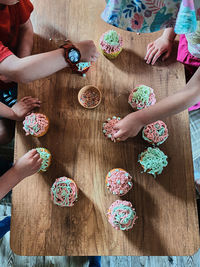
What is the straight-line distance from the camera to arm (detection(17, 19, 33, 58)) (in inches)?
49.3

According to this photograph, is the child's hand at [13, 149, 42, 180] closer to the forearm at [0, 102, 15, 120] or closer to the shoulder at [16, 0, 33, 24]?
the forearm at [0, 102, 15, 120]

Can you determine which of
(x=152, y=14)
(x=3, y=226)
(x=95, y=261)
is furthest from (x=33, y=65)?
(x=95, y=261)

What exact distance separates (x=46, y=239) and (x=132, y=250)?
392 mm

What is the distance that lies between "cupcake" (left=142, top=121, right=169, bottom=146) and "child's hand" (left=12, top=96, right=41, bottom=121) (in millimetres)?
548

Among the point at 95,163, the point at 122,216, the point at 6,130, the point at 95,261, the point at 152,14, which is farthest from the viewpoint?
the point at 95,261

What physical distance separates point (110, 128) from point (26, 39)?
2.11 ft

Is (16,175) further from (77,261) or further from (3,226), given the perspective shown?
(77,261)

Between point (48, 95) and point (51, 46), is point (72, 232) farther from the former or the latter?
point (51, 46)

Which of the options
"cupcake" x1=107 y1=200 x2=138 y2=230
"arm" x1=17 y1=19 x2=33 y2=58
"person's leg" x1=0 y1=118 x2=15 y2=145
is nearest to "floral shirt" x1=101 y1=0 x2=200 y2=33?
"arm" x1=17 y1=19 x2=33 y2=58

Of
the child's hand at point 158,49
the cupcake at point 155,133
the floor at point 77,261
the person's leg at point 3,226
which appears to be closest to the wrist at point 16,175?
the person's leg at point 3,226

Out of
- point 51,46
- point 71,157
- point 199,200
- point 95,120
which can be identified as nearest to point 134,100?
point 95,120

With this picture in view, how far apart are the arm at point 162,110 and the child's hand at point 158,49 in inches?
8.9

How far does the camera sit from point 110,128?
117cm

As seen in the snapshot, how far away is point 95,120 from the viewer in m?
1.20
